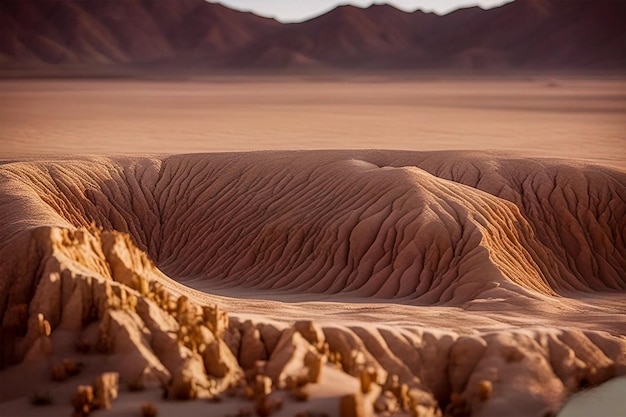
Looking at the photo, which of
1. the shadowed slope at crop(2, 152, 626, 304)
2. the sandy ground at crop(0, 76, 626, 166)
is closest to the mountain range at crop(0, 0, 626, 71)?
the sandy ground at crop(0, 76, 626, 166)

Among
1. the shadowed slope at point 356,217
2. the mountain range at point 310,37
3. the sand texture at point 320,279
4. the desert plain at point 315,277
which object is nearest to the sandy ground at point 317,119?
the desert plain at point 315,277

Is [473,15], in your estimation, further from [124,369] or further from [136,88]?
[124,369]

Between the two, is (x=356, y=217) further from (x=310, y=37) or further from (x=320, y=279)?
(x=310, y=37)

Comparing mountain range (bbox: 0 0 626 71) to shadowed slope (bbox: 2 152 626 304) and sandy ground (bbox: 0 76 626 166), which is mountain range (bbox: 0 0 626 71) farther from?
shadowed slope (bbox: 2 152 626 304)

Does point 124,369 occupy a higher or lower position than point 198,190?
lower

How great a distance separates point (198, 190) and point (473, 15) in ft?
383

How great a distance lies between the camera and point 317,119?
1768 inches

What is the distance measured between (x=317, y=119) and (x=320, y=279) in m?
29.6

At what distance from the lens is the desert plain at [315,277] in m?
9.49

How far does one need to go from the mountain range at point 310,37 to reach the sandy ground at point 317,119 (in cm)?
3126

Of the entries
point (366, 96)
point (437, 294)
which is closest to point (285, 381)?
point (437, 294)

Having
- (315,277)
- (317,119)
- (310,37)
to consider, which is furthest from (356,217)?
(310,37)

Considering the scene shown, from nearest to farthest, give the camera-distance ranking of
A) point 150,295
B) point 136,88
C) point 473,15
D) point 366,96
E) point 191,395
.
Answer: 1. point 191,395
2. point 150,295
3. point 366,96
4. point 136,88
5. point 473,15

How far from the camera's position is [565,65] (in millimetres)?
105062
